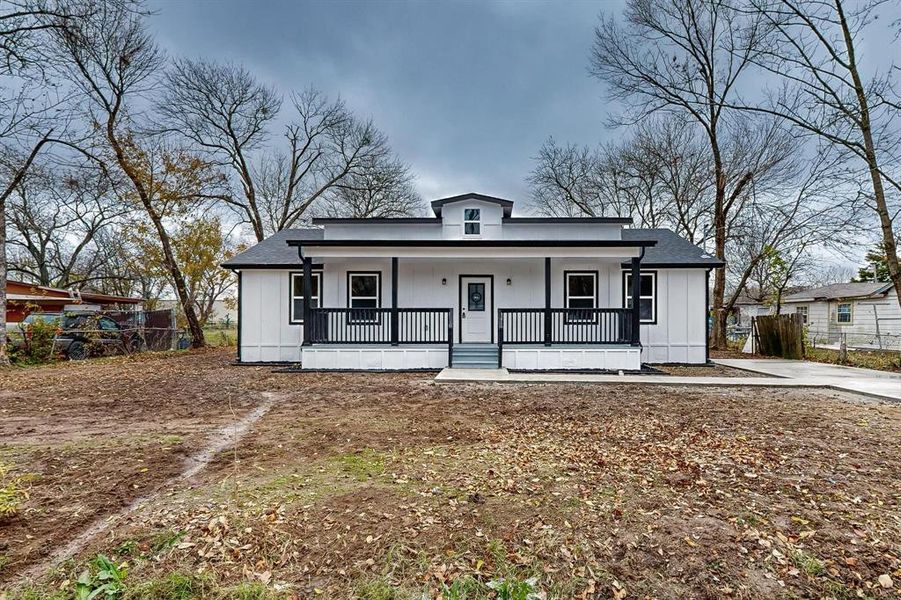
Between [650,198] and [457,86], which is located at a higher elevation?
[457,86]

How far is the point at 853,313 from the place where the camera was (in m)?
23.8

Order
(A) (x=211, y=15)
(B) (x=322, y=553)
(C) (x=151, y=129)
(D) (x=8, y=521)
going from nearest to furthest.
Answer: (B) (x=322, y=553) → (D) (x=8, y=521) → (A) (x=211, y=15) → (C) (x=151, y=129)

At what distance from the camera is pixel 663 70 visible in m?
16.0

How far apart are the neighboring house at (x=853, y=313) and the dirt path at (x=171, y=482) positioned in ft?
73.8

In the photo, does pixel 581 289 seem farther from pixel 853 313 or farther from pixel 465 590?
pixel 853 313

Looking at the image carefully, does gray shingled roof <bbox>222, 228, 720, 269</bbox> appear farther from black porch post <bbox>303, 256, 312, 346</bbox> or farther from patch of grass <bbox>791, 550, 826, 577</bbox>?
patch of grass <bbox>791, 550, 826, 577</bbox>

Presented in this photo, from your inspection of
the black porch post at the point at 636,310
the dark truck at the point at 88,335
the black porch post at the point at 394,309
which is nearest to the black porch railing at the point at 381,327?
the black porch post at the point at 394,309

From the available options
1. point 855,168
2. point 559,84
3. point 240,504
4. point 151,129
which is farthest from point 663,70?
point 151,129

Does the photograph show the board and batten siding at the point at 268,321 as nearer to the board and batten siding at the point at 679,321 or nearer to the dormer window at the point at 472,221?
the dormer window at the point at 472,221

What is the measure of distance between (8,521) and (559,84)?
18.9 m

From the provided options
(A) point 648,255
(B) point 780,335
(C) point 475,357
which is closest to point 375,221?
(C) point 475,357

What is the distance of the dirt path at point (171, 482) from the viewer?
99.0 inches

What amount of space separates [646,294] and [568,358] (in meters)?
3.63

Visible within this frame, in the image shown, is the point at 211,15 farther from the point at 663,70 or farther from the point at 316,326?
the point at 663,70
